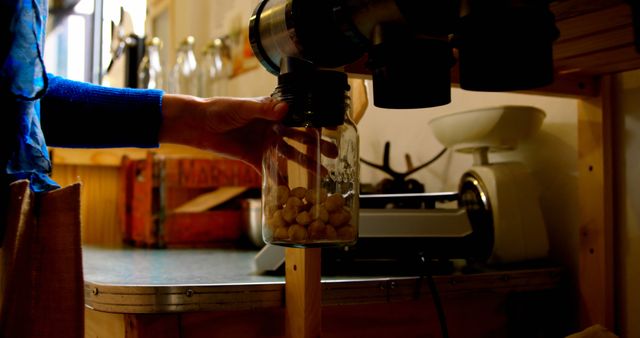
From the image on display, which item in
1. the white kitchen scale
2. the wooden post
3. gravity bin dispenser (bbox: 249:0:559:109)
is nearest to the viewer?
gravity bin dispenser (bbox: 249:0:559:109)

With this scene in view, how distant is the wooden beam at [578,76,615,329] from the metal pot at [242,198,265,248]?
0.75 m

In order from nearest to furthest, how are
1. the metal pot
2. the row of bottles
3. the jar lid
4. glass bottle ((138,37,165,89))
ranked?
the jar lid < the metal pot < glass bottle ((138,37,165,89)) < the row of bottles

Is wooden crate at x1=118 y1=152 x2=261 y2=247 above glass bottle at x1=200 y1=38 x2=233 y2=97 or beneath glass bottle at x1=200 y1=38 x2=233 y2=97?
beneath

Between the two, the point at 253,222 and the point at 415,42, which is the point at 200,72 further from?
the point at 415,42

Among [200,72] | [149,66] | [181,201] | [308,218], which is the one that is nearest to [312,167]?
[308,218]

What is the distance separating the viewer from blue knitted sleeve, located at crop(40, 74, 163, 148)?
0.78m

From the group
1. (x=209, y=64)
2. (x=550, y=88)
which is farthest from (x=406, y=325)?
(x=209, y=64)

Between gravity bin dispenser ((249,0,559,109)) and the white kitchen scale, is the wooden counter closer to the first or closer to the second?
the white kitchen scale

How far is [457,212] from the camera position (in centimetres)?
95

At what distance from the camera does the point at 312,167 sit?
2.29ft

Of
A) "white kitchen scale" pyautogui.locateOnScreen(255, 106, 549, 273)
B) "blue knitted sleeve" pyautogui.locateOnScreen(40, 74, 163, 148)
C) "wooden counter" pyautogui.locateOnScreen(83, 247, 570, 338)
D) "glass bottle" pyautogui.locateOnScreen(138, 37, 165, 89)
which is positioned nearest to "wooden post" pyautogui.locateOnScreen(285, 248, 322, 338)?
"wooden counter" pyautogui.locateOnScreen(83, 247, 570, 338)

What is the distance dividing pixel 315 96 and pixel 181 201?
106 cm

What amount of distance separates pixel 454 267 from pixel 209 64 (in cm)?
150

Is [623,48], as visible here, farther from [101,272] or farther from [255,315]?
[101,272]
